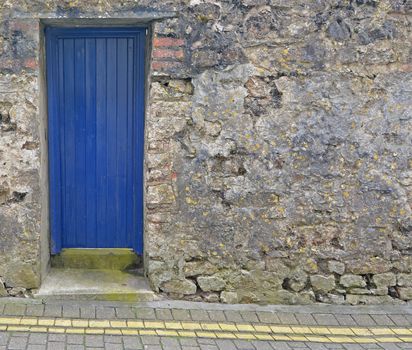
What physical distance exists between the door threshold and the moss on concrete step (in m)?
0.05

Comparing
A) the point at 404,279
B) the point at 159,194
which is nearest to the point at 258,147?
the point at 159,194

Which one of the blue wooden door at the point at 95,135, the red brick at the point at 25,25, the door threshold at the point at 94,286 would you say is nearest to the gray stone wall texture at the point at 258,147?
the red brick at the point at 25,25

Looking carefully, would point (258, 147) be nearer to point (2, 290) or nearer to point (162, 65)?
point (162, 65)

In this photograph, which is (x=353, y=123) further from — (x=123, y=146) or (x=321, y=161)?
(x=123, y=146)

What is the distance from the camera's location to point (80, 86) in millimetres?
4508

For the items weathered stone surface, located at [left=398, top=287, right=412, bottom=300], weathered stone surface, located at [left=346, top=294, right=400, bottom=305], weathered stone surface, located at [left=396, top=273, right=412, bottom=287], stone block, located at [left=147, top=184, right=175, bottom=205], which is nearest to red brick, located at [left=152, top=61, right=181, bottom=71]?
stone block, located at [left=147, top=184, right=175, bottom=205]

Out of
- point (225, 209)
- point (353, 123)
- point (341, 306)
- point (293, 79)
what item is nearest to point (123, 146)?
point (225, 209)

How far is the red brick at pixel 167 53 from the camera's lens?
413 centimetres

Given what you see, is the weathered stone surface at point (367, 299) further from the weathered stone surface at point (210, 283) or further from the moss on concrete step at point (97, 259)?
the moss on concrete step at point (97, 259)

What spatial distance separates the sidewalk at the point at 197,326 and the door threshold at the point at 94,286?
0.08 metres

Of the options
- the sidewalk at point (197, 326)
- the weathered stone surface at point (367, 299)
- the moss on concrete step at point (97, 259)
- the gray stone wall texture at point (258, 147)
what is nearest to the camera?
the sidewalk at point (197, 326)

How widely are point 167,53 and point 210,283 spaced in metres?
2.05

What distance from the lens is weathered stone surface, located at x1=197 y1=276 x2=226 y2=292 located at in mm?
4426

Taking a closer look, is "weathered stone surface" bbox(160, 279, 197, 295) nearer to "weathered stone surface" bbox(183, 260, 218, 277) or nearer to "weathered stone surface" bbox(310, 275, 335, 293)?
"weathered stone surface" bbox(183, 260, 218, 277)
